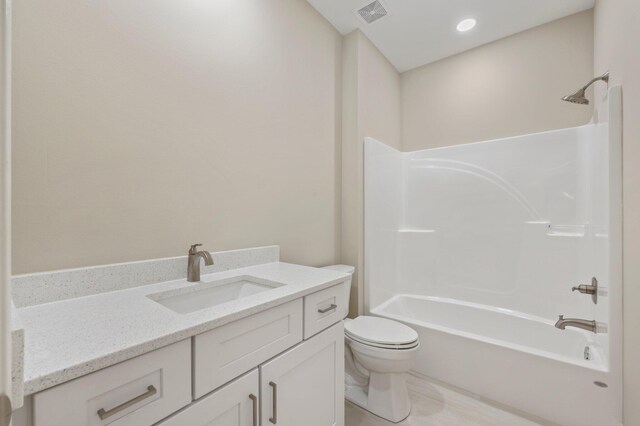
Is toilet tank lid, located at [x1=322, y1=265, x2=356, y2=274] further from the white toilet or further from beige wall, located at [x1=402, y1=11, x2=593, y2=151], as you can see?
beige wall, located at [x1=402, y1=11, x2=593, y2=151]

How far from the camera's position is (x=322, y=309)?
1.21m

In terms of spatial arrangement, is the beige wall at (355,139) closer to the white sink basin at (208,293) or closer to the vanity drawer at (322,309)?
the vanity drawer at (322,309)

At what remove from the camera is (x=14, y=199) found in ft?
2.86

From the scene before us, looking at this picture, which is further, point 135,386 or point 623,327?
point 623,327

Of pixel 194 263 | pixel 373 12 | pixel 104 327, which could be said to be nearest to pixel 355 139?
pixel 373 12

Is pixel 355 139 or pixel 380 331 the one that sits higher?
pixel 355 139

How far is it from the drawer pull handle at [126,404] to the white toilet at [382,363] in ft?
4.17

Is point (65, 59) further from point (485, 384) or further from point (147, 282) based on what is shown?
point (485, 384)

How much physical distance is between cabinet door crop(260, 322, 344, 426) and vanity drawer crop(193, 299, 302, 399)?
5 cm

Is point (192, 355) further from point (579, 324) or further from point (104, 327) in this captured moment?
point (579, 324)

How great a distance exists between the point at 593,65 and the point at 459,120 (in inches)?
37.3

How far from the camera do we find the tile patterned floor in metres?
1.63

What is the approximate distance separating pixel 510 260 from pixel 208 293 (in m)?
2.33

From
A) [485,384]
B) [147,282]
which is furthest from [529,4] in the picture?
[147,282]
